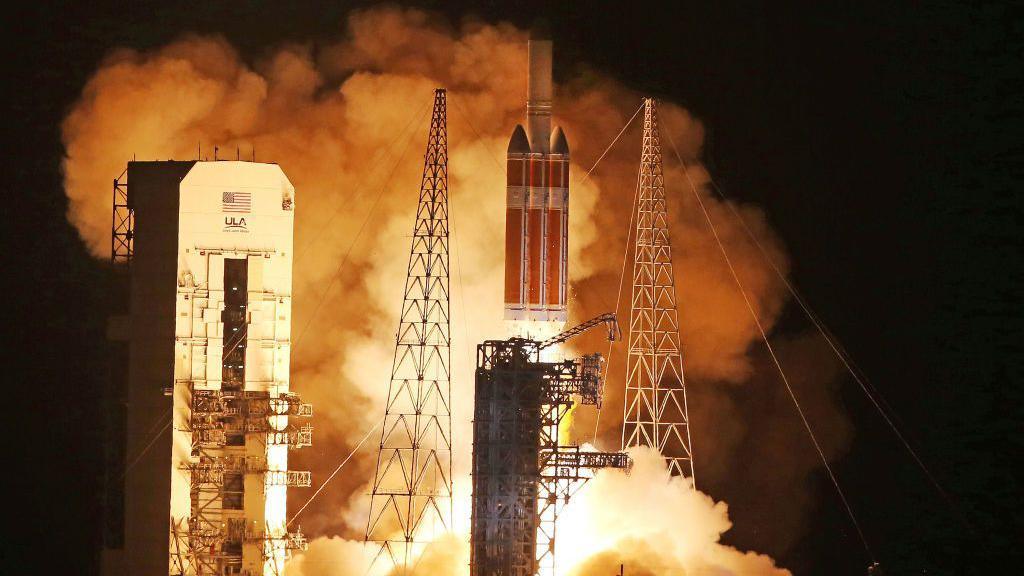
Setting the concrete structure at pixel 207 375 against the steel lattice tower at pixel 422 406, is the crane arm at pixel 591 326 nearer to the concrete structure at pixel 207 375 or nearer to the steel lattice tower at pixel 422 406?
the steel lattice tower at pixel 422 406

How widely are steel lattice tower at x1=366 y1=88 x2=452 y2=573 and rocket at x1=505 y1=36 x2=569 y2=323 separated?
1353 millimetres

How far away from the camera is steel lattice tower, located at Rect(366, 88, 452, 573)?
48.1 metres

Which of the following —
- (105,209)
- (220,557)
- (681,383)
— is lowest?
(220,557)

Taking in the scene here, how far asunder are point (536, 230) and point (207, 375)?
7078mm

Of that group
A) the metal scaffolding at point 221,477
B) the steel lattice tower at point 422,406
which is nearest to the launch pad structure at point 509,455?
the steel lattice tower at point 422,406

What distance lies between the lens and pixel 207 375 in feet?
158

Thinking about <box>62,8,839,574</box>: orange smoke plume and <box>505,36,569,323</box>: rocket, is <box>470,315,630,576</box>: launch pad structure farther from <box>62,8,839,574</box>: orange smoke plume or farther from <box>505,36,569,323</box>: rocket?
<box>62,8,839,574</box>: orange smoke plume

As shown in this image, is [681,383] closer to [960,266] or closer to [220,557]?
[960,266]

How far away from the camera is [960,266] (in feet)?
160

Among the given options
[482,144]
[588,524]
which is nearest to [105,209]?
[482,144]

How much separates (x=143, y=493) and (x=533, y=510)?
7873 millimetres

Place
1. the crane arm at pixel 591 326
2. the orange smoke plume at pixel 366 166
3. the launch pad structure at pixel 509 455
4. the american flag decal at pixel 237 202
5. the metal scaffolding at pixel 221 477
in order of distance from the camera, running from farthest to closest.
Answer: the orange smoke plume at pixel 366 166 → the american flag decal at pixel 237 202 → the metal scaffolding at pixel 221 477 → the crane arm at pixel 591 326 → the launch pad structure at pixel 509 455

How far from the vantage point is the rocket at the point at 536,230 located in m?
50.0

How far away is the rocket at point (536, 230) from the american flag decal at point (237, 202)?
5.25m
